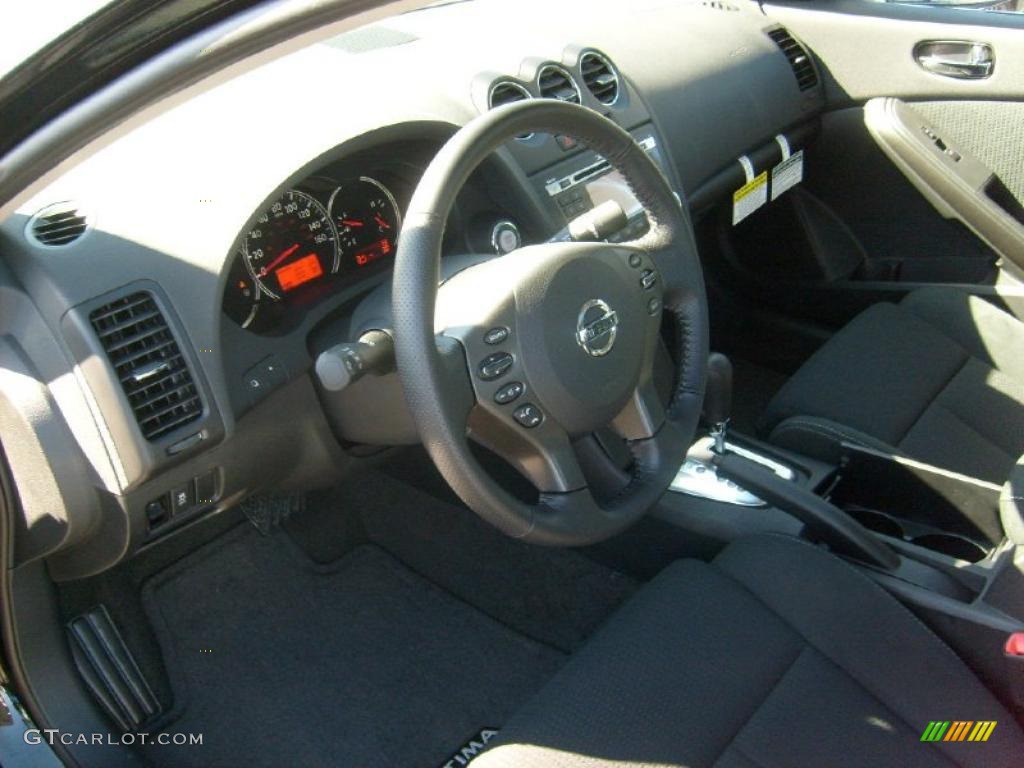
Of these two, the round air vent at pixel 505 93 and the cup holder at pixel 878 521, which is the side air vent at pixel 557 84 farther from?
the cup holder at pixel 878 521

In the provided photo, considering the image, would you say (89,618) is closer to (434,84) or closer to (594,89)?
(434,84)

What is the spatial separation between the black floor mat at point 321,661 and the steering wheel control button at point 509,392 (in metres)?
0.92

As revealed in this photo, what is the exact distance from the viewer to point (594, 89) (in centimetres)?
222

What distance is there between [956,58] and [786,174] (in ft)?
1.57

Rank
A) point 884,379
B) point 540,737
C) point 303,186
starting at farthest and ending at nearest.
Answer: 1. point 884,379
2. point 303,186
3. point 540,737

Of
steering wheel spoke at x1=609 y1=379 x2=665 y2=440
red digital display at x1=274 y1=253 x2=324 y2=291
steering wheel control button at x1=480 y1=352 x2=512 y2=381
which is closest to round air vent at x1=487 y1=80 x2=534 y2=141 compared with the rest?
red digital display at x1=274 y1=253 x2=324 y2=291

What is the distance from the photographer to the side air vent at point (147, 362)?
142 cm

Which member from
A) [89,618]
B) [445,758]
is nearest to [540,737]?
[445,758]

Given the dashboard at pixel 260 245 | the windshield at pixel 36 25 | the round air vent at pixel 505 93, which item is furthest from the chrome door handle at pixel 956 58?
the windshield at pixel 36 25

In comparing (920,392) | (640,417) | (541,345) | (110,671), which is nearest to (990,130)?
(920,392)

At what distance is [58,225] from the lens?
1444 mm

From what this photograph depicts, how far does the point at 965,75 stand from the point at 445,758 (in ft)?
6.49

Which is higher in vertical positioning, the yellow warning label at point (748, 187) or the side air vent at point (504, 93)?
the side air vent at point (504, 93)

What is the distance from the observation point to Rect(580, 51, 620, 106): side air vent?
2221 millimetres
